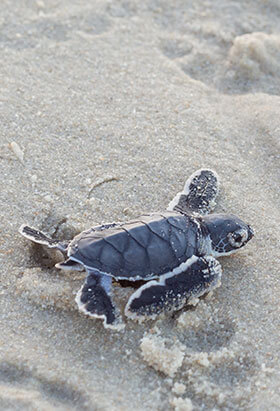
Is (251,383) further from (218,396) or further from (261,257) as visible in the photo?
(261,257)

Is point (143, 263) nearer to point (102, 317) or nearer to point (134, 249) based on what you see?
point (134, 249)

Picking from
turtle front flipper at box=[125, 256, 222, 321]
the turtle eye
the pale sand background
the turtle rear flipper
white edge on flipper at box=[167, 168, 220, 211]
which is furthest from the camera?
white edge on flipper at box=[167, 168, 220, 211]

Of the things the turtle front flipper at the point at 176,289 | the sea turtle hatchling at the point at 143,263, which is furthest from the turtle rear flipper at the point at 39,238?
the turtle front flipper at the point at 176,289

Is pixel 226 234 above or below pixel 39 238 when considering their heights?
above

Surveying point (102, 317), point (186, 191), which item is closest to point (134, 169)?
point (186, 191)

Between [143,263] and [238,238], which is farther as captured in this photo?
[238,238]

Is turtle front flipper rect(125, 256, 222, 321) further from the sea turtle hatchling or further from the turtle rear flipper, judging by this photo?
the turtle rear flipper

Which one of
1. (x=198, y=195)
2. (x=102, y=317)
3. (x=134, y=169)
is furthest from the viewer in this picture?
(x=134, y=169)

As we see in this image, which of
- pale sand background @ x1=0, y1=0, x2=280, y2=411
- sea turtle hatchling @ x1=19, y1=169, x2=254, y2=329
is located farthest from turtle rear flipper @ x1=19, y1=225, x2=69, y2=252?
pale sand background @ x1=0, y1=0, x2=280, y2=411
